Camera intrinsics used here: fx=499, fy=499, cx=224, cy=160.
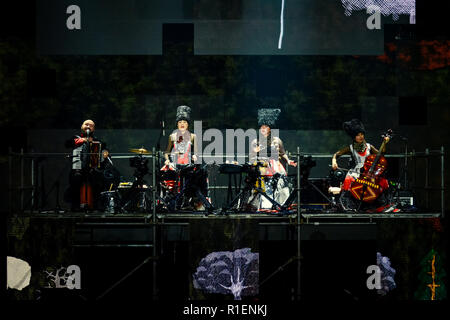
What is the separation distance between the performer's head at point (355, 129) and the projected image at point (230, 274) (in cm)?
346

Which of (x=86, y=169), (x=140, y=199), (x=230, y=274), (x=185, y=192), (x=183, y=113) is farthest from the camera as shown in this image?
(x=183, y=113)

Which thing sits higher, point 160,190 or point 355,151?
point 355,151

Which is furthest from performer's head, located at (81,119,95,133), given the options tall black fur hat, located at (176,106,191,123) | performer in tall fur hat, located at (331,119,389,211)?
performer in tall fur hat, located at (331,119,389,211)

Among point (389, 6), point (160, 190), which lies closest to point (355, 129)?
point (389, 6)

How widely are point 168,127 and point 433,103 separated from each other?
5.54 meters

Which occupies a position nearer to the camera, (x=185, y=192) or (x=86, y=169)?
(x=185, y=192)

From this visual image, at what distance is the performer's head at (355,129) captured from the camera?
31.4 feet

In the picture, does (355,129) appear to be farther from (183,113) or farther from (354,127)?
(183,113)

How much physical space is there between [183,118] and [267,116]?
70.5 inches

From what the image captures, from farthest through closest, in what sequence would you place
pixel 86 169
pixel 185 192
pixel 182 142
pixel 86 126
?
1. pixel 182 142
2. pixel 86 126
3. pixel 86 169
4. pixel 185 192

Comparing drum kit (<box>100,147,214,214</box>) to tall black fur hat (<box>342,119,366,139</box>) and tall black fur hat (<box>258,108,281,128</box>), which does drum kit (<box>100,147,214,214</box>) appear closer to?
tall black fur hat (<box>258,108,281,128</box>)

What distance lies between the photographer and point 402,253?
7648mm

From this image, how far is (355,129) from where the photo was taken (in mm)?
9750
